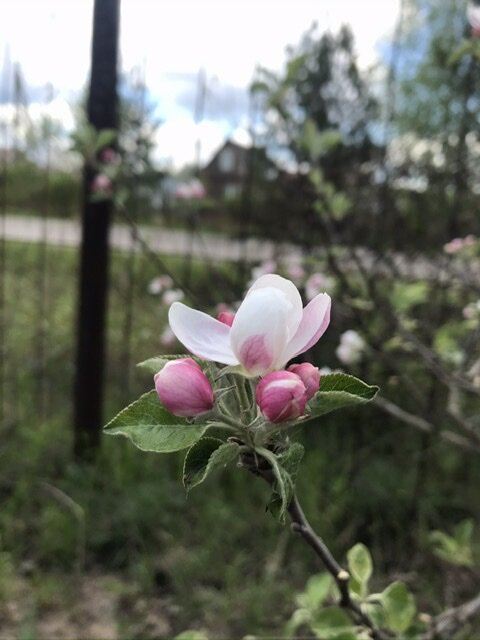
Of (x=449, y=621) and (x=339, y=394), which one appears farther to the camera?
(x=449, y=621)

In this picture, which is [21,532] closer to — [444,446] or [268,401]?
[444,446]

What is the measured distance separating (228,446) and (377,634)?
15.2 inches

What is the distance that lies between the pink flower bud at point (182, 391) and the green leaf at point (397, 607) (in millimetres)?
511

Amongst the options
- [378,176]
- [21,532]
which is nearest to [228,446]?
[21,532]

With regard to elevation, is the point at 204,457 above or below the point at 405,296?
above

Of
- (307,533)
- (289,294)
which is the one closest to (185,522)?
(307,533)

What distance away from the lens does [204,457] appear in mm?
448

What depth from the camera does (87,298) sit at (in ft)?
7.16

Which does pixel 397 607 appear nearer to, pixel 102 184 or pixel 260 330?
pixel 260 330

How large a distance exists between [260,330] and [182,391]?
6cm

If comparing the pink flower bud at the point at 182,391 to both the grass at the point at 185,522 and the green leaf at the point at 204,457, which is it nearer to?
the green leaf at the point at 204,457

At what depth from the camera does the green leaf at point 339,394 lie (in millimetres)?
439

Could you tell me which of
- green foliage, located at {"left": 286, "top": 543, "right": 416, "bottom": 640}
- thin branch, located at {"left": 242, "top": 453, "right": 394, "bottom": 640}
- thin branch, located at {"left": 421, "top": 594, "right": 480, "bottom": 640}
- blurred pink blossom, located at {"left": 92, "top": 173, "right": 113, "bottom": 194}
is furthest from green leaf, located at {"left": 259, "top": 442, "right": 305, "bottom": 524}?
blurred pink blossom, located at {"left": 92, "top": 173, "right": 113, "bottom": 194}

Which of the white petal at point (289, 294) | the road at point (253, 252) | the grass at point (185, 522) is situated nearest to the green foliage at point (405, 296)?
the road at point (253, 252)
